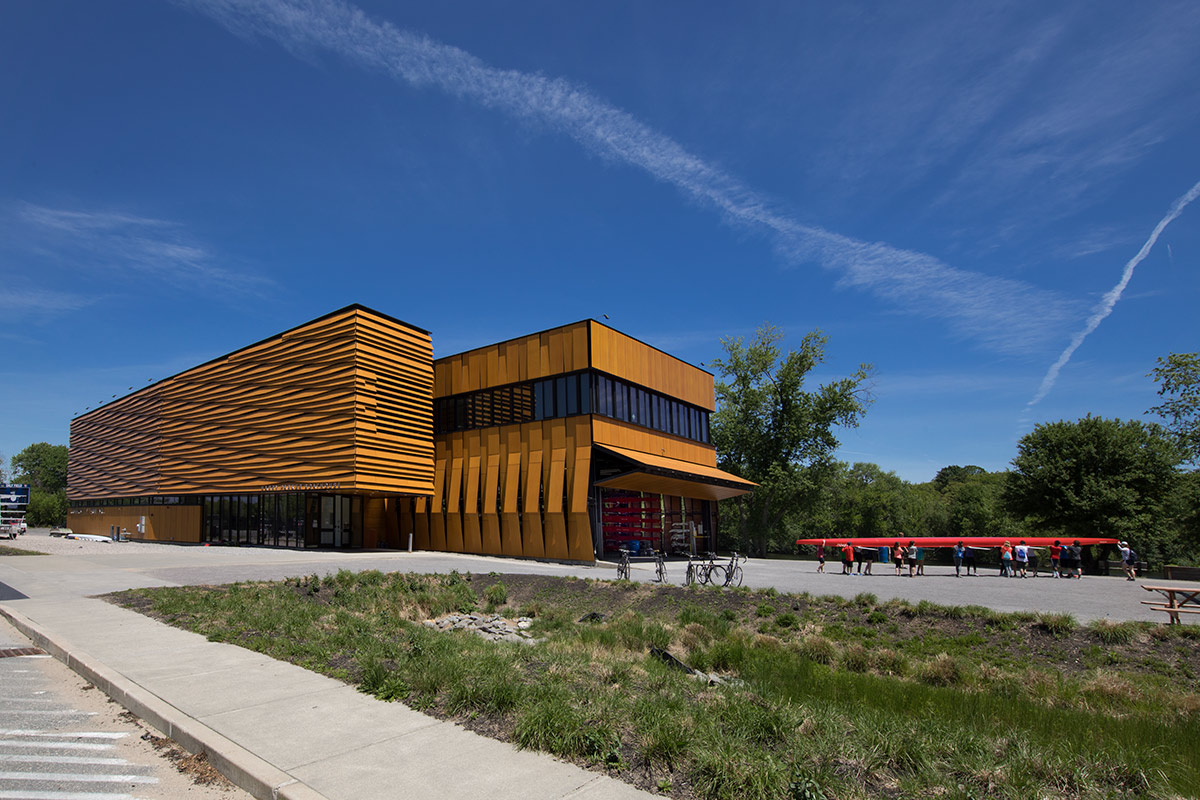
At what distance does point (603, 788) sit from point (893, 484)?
131860mm

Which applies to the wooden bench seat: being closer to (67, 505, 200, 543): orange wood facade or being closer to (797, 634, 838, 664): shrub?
(797, 634, 838, 664): shrub

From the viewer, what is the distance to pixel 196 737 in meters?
5.72

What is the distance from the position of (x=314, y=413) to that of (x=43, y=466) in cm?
13872

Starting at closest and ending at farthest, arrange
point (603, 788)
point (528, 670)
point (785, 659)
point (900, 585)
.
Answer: point (603, 788) → point (528, 670) → point (785, 659) → point (900, 585)

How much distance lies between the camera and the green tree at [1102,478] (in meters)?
45.4

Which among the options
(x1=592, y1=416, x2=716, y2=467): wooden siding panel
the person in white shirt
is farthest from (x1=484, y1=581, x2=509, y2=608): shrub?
the person in white shirt

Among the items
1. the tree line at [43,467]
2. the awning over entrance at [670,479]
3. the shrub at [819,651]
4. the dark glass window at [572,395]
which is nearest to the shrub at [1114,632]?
the shrub at [819,651]

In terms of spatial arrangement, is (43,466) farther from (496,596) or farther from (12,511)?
(496,596)

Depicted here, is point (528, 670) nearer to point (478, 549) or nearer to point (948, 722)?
point (948, 722)

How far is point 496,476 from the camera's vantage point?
34.4 m

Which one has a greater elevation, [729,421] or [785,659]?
[729,421]

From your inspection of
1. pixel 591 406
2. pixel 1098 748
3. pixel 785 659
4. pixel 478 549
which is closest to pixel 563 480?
pixel 591 406

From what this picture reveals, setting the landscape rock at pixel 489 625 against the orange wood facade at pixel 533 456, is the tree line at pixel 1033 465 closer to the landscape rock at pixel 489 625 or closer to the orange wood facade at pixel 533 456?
the orange wood facade at pixel 533 456

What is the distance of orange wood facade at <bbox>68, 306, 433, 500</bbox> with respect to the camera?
3412cm
